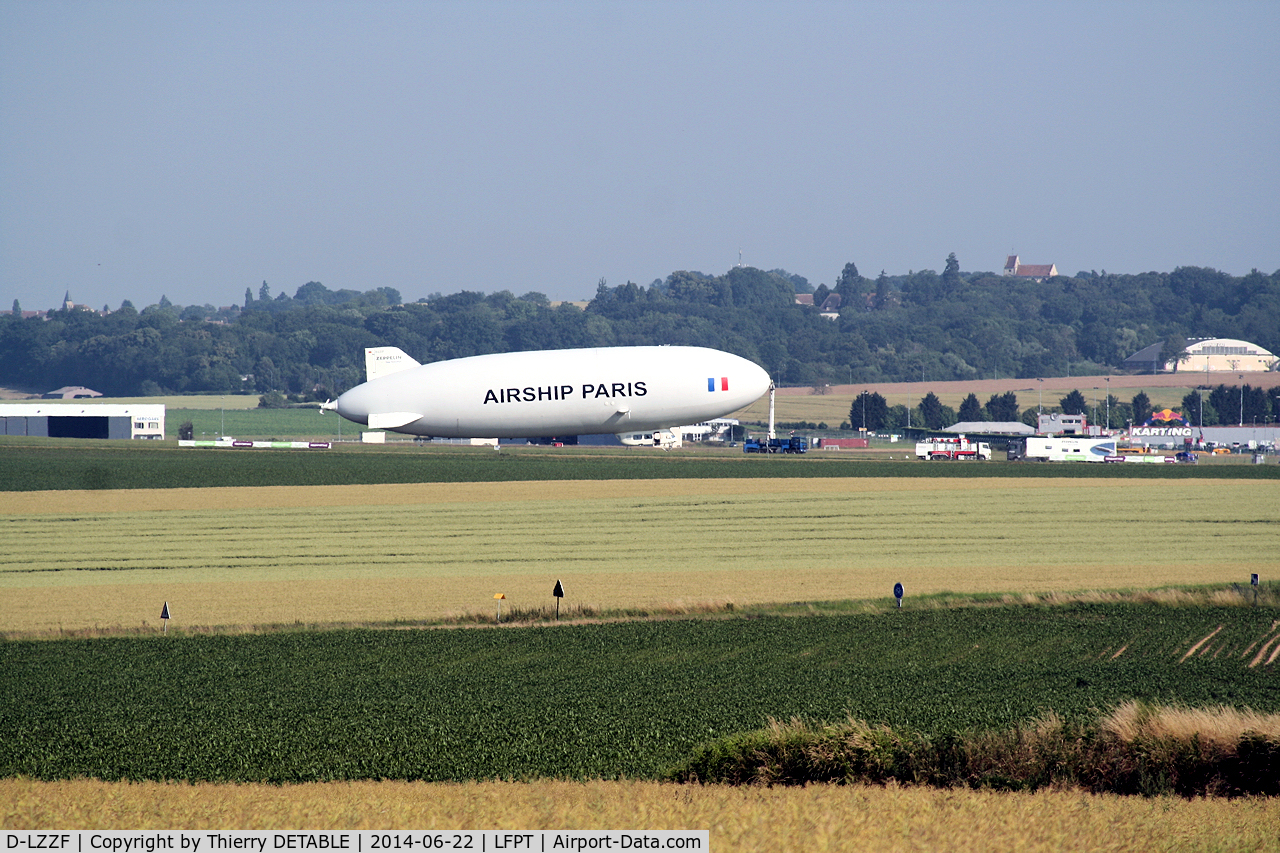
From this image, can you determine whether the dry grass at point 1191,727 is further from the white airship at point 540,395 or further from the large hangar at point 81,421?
the large hangar at point 81,421

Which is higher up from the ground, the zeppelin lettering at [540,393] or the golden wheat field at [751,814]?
the zeppelin lettering at [540,393]

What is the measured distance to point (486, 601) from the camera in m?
48.4

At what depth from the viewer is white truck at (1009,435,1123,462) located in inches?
4776

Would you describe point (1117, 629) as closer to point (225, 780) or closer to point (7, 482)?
point (225, 780)

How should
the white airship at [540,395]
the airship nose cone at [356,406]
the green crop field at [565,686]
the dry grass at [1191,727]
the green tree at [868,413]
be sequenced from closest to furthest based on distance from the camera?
the dry grass at [1191,727] < the green crop field at [565,686] < the white airship at [540,395] < the airship nose cone at [356,406] < the green tree at [868,413]

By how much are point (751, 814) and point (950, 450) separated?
104 meters

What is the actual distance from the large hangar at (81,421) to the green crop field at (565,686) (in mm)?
99684

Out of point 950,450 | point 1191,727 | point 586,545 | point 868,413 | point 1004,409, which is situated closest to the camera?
point 1191,727

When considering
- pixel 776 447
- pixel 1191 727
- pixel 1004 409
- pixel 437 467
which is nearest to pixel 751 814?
pixel 1191 727

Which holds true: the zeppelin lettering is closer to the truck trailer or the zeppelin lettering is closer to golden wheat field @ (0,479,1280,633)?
golden wheat field @ (0,479,1280,633)

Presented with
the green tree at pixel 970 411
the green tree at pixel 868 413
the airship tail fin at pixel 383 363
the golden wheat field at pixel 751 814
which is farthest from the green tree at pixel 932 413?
the golden wheat field at pixel 751 814

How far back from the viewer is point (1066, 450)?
399ft

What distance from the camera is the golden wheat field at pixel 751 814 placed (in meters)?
18.8

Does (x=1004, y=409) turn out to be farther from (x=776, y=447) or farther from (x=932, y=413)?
(x=776, y=447)
